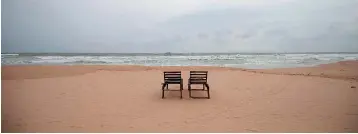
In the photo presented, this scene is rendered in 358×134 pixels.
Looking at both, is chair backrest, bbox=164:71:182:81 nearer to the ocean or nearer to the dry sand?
the dry sand

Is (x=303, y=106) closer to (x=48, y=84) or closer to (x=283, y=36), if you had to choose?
(x=283, y=36)

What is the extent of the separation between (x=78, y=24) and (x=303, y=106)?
4.47 m

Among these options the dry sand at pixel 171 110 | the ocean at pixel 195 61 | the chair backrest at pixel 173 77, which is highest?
the ocean at pixel 195 61

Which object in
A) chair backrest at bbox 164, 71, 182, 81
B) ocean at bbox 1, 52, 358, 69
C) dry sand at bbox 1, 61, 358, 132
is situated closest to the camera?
dry sand at bbox 1, 61, 358, 132

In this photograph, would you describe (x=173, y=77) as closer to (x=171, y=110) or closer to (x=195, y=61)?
(x=171, y=110)

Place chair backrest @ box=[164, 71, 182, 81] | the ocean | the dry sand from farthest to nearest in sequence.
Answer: the ocean → chair backrest @ box=[164, 71, 182, 81] → the dry sand

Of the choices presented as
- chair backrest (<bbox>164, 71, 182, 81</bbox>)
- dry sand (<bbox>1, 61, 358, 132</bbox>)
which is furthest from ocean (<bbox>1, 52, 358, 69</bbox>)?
chair backrest (<bbox>164, 71, 182, 81</bbox>)

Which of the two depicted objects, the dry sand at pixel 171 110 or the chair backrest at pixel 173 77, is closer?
the dry sand at pixel 171 110

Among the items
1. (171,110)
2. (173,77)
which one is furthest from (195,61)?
(171,110)

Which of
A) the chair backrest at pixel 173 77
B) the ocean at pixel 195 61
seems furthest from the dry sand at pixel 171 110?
the ocean at pixel 195 61

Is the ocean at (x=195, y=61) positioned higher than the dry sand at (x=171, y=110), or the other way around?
the ocean at (x=195, y=61)

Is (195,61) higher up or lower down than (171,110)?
higher up

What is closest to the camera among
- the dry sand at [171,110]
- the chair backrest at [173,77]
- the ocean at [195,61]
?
the dry sand at [171,110]

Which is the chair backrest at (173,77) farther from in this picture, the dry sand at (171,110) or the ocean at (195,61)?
the ocean at (195,61)
